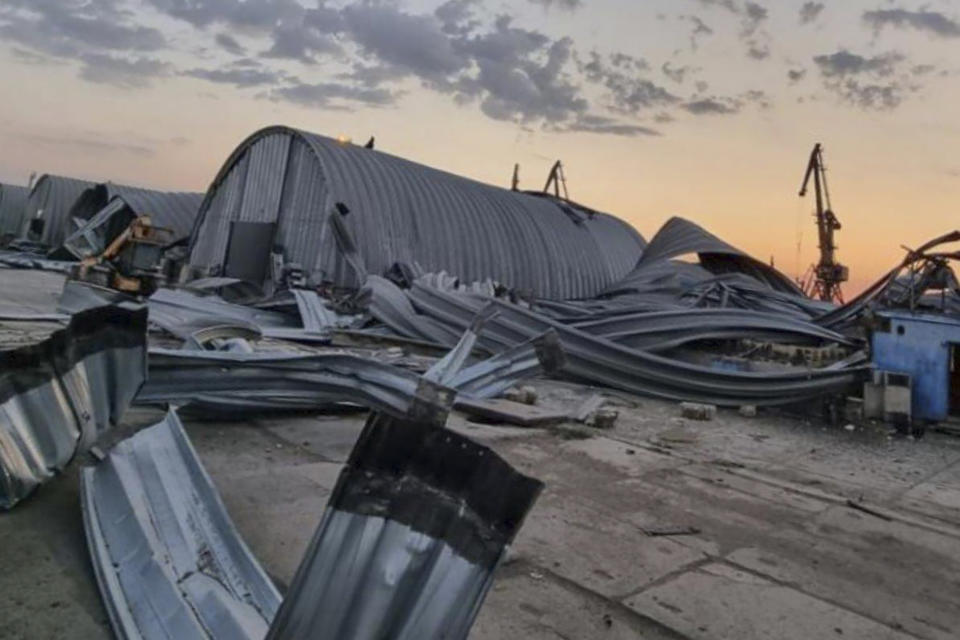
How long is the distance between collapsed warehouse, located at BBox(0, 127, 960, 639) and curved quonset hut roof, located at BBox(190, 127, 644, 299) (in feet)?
0.27

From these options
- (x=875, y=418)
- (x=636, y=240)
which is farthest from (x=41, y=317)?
(x=636, y=240)

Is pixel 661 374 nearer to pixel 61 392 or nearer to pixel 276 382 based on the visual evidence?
pixel 276 382

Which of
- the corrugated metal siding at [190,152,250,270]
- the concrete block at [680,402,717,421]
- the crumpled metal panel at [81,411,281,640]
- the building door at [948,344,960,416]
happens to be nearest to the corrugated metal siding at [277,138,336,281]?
the corrugated metal siding at [190,152,250,270]

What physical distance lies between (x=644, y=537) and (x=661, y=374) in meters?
4.78

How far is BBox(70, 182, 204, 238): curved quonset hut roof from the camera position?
2581cm

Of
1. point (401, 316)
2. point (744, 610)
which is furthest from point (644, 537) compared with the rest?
point (401, 316)

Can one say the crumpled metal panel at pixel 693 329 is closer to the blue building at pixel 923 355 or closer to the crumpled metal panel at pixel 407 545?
the blue building at pixel 923 355

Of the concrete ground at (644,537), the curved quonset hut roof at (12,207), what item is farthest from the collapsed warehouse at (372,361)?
the curved quonset hut roof at (12,207)

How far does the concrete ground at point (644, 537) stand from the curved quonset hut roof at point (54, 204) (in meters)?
31.5

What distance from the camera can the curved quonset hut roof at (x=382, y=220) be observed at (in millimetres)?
16031

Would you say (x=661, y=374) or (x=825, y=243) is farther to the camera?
(x=825, y=243)

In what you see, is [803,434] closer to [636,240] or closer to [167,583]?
[167,583]

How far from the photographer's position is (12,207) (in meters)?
36.3

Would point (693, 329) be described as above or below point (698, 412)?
above
